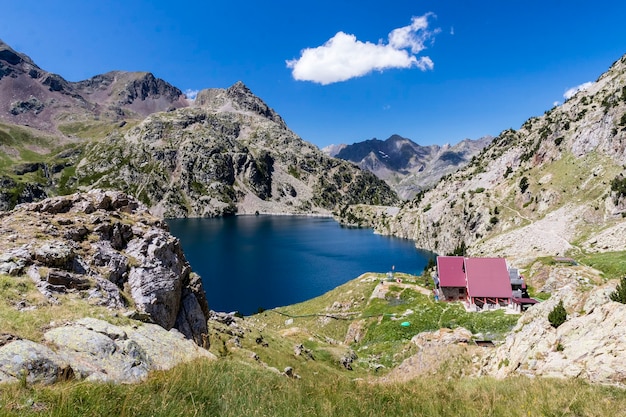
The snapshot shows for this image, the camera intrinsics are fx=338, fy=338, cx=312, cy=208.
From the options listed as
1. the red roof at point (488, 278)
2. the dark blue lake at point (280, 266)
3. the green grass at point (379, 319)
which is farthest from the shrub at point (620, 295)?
the dark blue lake at point (280, 266)

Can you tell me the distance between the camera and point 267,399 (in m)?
9.21

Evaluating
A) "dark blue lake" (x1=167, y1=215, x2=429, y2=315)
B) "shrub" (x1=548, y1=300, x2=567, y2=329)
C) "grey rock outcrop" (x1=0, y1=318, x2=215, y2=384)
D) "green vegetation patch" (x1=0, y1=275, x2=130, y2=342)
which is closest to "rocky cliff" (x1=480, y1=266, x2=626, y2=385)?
"shrub" (x1=548, y1=300, x2=567, y2=329)

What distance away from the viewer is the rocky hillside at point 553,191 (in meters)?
88.9

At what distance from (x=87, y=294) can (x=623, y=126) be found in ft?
465

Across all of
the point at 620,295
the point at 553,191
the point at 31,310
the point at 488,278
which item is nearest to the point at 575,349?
the point at 620,295

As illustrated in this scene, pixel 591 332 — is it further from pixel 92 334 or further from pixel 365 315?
pixel 365 315

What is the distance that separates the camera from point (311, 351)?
3994cm

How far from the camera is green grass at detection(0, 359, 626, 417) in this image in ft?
22.4

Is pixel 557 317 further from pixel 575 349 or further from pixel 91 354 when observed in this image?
pixel 91 354

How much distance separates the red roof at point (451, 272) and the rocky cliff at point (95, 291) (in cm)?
4218

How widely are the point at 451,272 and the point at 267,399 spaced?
57.7 metres

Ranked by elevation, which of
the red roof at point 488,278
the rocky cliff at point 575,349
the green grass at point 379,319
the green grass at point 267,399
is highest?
the green grass at point 267,399

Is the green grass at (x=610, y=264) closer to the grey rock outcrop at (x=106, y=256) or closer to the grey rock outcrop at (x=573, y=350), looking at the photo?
the grey rock outcrop at (x=573, y=350)

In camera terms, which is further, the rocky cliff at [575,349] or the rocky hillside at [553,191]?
the rocky hillside at [553,191]
